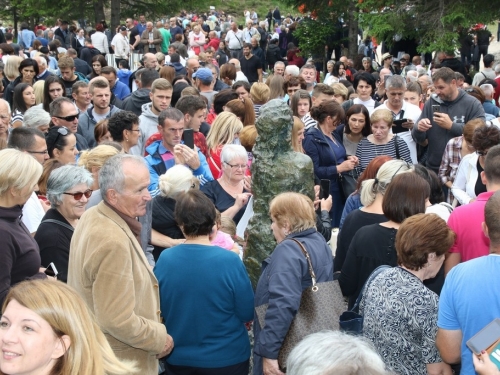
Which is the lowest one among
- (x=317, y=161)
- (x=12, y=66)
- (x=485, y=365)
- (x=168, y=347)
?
(x=12, y=66)

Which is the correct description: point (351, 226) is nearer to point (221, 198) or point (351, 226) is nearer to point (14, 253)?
point (221, 198)

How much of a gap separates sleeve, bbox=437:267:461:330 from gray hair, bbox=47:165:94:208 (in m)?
2.46

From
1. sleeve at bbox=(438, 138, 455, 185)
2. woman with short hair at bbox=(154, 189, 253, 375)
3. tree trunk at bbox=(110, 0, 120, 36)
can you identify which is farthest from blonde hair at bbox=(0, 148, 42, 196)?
tree trunk at bbox=(110, 0, 120, 36)

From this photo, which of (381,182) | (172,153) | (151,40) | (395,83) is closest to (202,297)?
(381,182)

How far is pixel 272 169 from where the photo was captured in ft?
16.8

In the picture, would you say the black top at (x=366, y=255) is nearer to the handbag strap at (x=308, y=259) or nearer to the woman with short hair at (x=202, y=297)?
the handbag strap at (x=308, y=259)

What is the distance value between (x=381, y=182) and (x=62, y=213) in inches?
87.6

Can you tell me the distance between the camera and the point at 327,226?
5.21 meters

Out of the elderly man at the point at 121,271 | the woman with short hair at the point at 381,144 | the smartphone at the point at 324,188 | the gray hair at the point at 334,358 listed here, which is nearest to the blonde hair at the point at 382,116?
the woman with short hair at the point at 381,144

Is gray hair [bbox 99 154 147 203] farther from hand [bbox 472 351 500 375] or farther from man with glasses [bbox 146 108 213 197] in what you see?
man with glasses [bbox 146 108 213 197]

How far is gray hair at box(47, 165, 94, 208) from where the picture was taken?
15.1 feet

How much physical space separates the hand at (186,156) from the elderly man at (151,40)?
16.9 metres

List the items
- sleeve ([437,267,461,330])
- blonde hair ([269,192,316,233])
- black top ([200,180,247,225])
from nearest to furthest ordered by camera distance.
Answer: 1. sleeve ([437,267,461,330])
2. blonde hair ([269,192,316,233])
3. black top ([200,180,247,225])

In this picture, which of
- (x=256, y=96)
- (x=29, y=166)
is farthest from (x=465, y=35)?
(x=29, y=166)
